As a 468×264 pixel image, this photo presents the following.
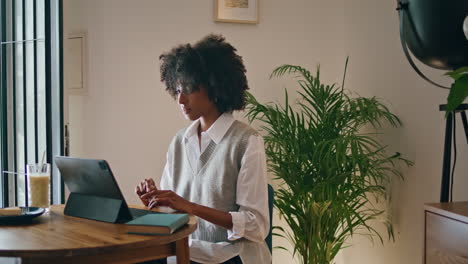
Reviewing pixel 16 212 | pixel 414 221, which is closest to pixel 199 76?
pixel 16 212

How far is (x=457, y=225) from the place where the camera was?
1.73m

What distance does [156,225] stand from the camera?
5.44 ft

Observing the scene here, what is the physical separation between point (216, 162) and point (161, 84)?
→ 1417 millimetres

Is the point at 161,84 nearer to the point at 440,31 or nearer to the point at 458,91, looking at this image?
the point at 440,31

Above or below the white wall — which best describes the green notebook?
below

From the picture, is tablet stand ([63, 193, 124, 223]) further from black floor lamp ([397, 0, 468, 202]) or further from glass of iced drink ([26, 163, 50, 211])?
black floor lamp ([397, 0, 468, 202])

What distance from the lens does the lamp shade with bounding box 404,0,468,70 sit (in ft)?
5.87

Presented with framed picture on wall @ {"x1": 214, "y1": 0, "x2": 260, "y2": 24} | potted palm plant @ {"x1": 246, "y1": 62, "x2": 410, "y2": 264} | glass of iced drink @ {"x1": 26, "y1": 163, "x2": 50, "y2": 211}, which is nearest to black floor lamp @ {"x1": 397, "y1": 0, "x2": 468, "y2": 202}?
potted palm plant @ {"x1": 246, "y1": 62, "x2": 410, "y2": 264}

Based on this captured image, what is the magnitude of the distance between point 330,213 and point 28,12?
200cm

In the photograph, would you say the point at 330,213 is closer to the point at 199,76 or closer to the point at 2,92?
the point at 199,76

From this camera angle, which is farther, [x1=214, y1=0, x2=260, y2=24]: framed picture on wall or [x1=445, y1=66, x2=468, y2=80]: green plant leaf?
[x1=214, y1=0, x2=260, y2=24]: framed picture on wall

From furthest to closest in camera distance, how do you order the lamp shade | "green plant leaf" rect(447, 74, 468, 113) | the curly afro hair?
the curly afro hair < the lamp shade < "green plant leaf" rect(447, 74, 468, 113)

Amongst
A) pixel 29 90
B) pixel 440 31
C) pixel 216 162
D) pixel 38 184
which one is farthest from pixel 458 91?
pixel 29 90

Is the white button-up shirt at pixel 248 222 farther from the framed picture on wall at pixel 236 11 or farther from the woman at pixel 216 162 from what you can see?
the framed picture on wall at pixel 236 11
